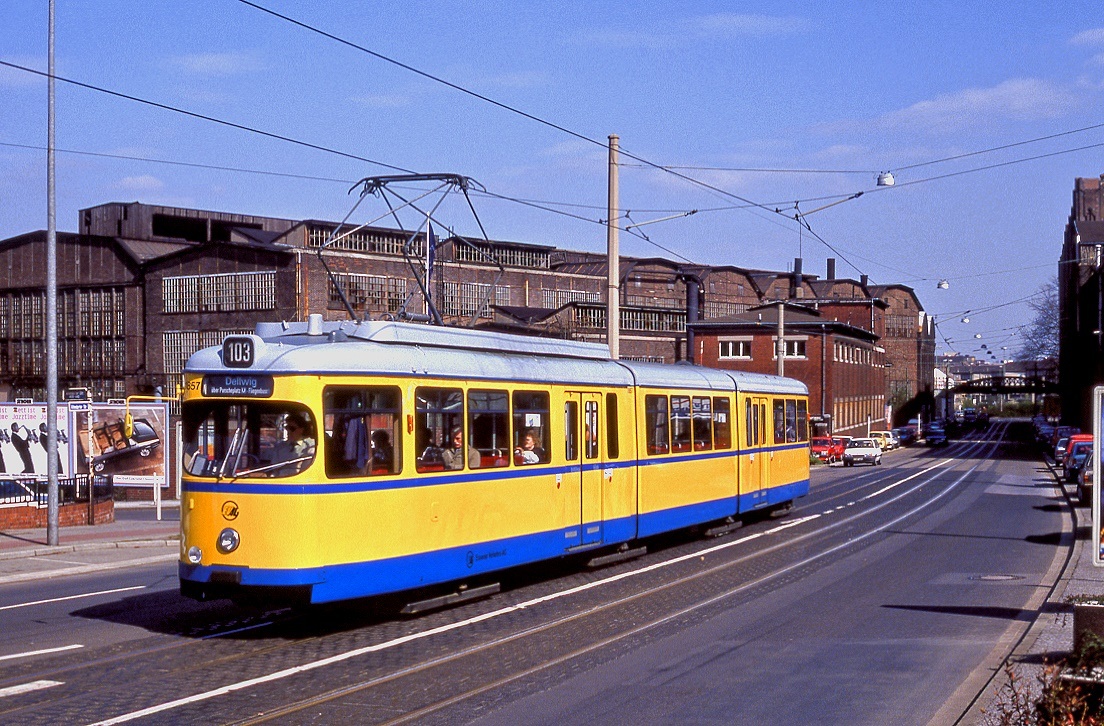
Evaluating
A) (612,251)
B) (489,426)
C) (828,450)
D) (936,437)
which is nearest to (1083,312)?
(936,437)

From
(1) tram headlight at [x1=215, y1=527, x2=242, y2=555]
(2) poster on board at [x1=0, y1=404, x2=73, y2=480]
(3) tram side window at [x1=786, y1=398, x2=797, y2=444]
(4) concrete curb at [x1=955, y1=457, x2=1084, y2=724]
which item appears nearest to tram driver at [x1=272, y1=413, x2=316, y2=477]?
(1) tram headlight at [x1=215, y1=527, x2=242, y2=555]

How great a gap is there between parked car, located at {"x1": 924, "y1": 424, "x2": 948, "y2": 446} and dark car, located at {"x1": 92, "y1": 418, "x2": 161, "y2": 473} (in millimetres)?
74331

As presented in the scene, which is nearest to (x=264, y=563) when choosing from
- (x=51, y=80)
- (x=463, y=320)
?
(x=51, y=80)

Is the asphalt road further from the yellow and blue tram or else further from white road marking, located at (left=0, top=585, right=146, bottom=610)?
the yellow and blue tram

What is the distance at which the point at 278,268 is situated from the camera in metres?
64.2

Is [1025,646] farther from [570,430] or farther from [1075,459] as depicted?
[1075,459]

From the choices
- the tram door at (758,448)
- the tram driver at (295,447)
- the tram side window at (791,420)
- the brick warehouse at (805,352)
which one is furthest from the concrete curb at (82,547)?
the brick warehouse at (805,352)

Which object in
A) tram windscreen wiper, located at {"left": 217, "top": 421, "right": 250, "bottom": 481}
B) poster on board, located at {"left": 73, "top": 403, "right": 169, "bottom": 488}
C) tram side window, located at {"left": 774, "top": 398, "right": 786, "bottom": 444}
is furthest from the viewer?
poster on board, located at {"left": 73, "top": 403, "right": 169, "bottom": 488}

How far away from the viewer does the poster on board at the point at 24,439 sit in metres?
27.5

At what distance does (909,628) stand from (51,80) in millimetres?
16705

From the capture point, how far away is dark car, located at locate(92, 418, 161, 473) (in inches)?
1262

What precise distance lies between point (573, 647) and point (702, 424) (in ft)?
34.5

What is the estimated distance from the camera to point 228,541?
1184 centimetres

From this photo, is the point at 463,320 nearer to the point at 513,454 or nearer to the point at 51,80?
the point at 51,80
